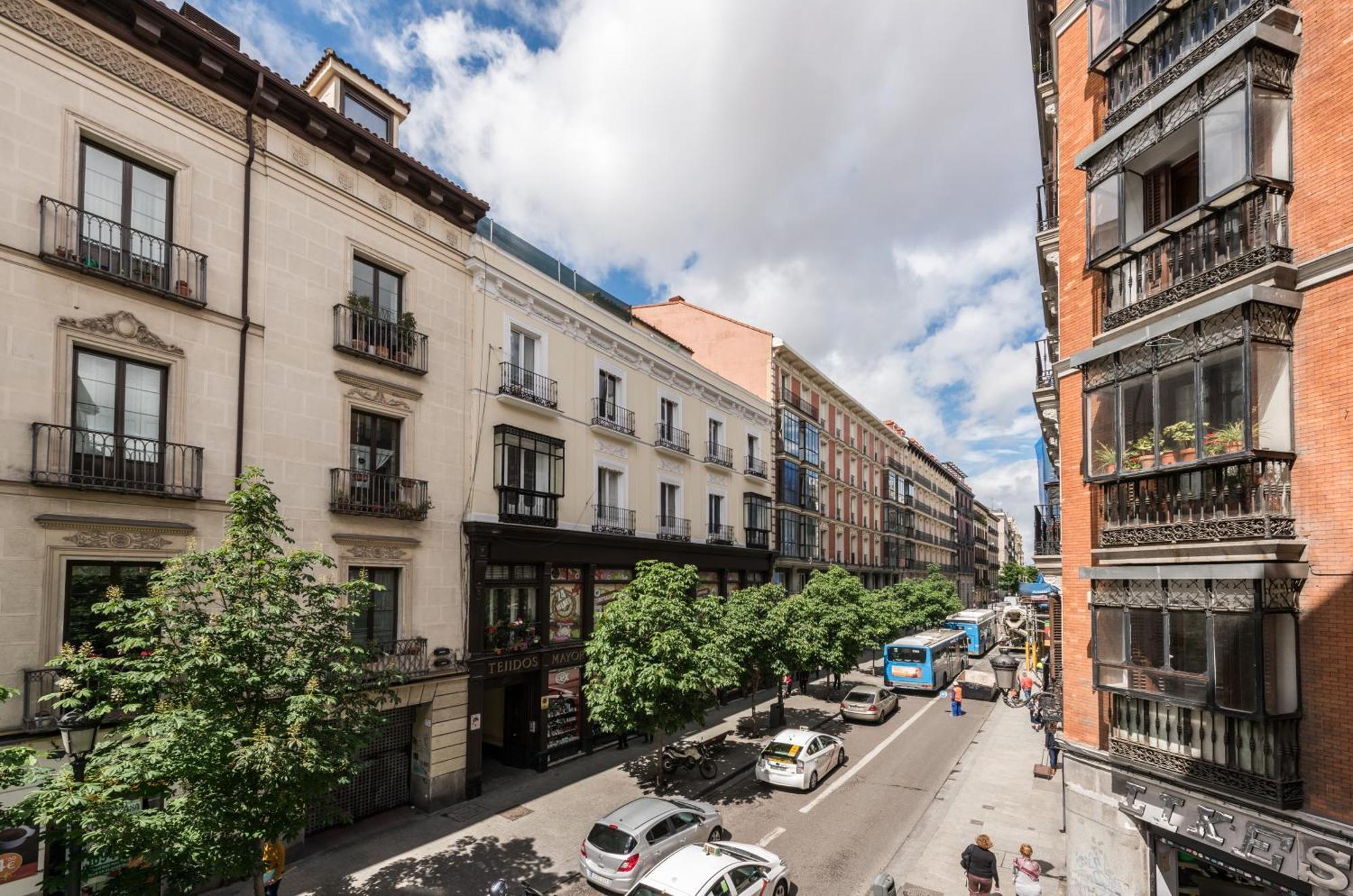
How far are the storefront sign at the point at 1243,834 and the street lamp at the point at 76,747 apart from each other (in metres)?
14.9

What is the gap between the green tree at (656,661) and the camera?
1753cm

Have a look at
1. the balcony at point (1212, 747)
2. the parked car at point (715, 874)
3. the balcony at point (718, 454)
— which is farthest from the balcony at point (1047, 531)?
the balcony at point (718, 454)

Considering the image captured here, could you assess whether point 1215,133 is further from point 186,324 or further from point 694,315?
point 694,315

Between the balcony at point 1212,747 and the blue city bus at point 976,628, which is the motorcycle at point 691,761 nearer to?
the balcony at point 1212,747

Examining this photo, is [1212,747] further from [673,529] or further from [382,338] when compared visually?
[673,529]

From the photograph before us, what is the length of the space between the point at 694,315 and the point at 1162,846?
113 feet

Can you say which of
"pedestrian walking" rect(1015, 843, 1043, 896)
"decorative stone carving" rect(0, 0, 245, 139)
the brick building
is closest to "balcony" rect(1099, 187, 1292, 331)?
the brick building

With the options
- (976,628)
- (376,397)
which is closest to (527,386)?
(376,397)

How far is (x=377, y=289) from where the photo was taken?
18.3m

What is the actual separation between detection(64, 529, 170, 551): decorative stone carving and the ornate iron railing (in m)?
17.8

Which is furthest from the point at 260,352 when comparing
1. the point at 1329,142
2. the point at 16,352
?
the point at 1329,142

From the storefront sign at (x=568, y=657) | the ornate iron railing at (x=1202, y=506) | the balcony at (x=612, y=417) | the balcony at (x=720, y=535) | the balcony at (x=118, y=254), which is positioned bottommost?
the storefront sign at (x=568, y=657)

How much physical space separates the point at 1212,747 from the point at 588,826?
536 inches

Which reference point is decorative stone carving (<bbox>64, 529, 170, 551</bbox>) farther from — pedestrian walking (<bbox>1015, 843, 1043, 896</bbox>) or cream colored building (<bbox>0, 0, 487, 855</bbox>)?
pedestrian walking (<bbox>1015, 843, 1043, 896</bbox>)
